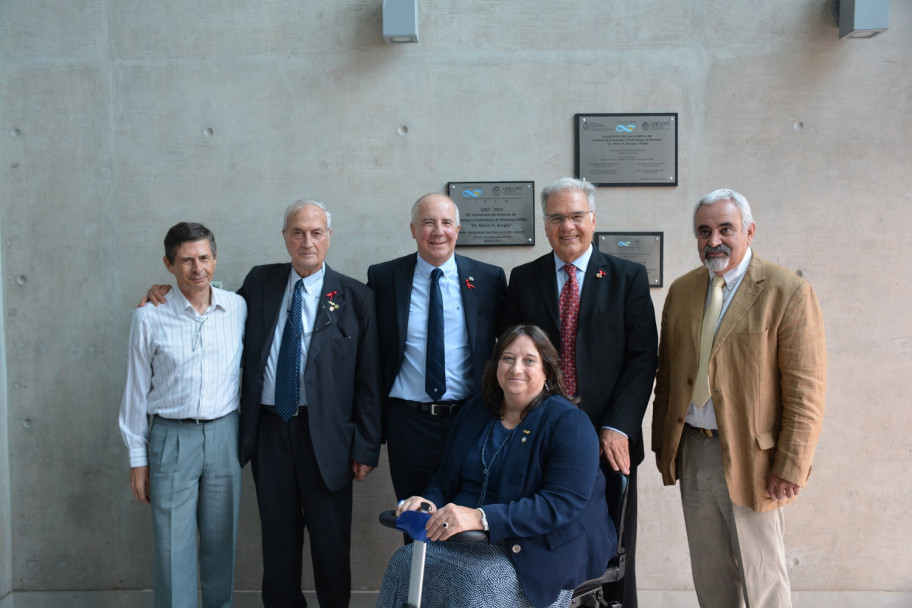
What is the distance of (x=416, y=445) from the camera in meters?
2.76

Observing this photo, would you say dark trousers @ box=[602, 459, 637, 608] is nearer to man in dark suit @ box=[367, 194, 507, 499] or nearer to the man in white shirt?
man in dark suit @ box=[367, 194, 507, 499]

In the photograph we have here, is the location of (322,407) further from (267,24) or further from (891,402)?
(891,402)

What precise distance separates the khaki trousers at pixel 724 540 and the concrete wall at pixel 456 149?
34.5 inches

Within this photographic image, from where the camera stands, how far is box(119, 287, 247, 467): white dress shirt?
2635 mm

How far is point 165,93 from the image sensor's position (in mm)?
3387

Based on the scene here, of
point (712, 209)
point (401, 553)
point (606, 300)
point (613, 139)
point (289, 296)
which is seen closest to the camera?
point (401, 553)

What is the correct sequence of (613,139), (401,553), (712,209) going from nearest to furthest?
(401,553) → (712,209) → (613,139)

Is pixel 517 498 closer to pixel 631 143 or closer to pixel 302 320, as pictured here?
pixel 302 320

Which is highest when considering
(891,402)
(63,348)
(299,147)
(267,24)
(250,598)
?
(267,24)

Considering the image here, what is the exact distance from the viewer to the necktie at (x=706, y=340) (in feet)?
7.95

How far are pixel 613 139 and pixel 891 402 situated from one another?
6.44 ft

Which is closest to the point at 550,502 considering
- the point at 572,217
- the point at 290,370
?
the point at 572,217

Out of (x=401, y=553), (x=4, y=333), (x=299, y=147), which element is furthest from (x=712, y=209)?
(x=4, y=333)

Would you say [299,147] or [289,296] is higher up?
[299,147]
